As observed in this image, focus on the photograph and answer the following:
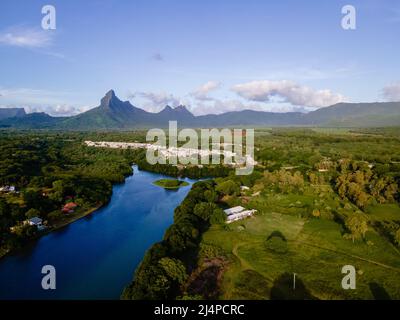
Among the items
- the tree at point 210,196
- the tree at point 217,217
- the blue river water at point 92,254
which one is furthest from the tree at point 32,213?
the tree at point 210,196

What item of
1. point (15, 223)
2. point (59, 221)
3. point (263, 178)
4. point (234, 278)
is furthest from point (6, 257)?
point (263, 178)

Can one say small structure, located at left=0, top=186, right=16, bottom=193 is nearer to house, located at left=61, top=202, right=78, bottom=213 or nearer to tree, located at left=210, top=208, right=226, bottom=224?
house, located at left=61, top=202, right=78, bottom=213

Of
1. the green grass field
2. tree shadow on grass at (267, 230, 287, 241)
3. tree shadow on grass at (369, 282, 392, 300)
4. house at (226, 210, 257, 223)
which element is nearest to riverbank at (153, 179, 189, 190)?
house at (226, 210, 257, 223)

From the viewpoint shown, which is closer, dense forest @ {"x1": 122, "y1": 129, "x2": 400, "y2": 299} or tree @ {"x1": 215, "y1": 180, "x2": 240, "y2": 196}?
dense forest @ {"x1": 122, "y1": 129, "x2": 400, "y2": 299}

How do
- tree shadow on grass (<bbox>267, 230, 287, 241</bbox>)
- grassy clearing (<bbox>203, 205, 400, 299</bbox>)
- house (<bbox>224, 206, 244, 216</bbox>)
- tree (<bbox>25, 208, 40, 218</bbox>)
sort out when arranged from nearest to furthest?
grassy clearing (<bbox>203, 205, 400, 299</bbox>)
tree shadow on grass (<bbox>267, 230, 287, 241</bbox>)
tree (<bbox>25, 208, 40, 218</bbox>)
house (<bbox>224, 206, 244, 216</bbox>)

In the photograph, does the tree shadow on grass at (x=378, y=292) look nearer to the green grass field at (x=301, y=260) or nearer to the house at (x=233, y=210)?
the green grass field at (x=301, y=260)

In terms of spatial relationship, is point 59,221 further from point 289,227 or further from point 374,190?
point 374,190
